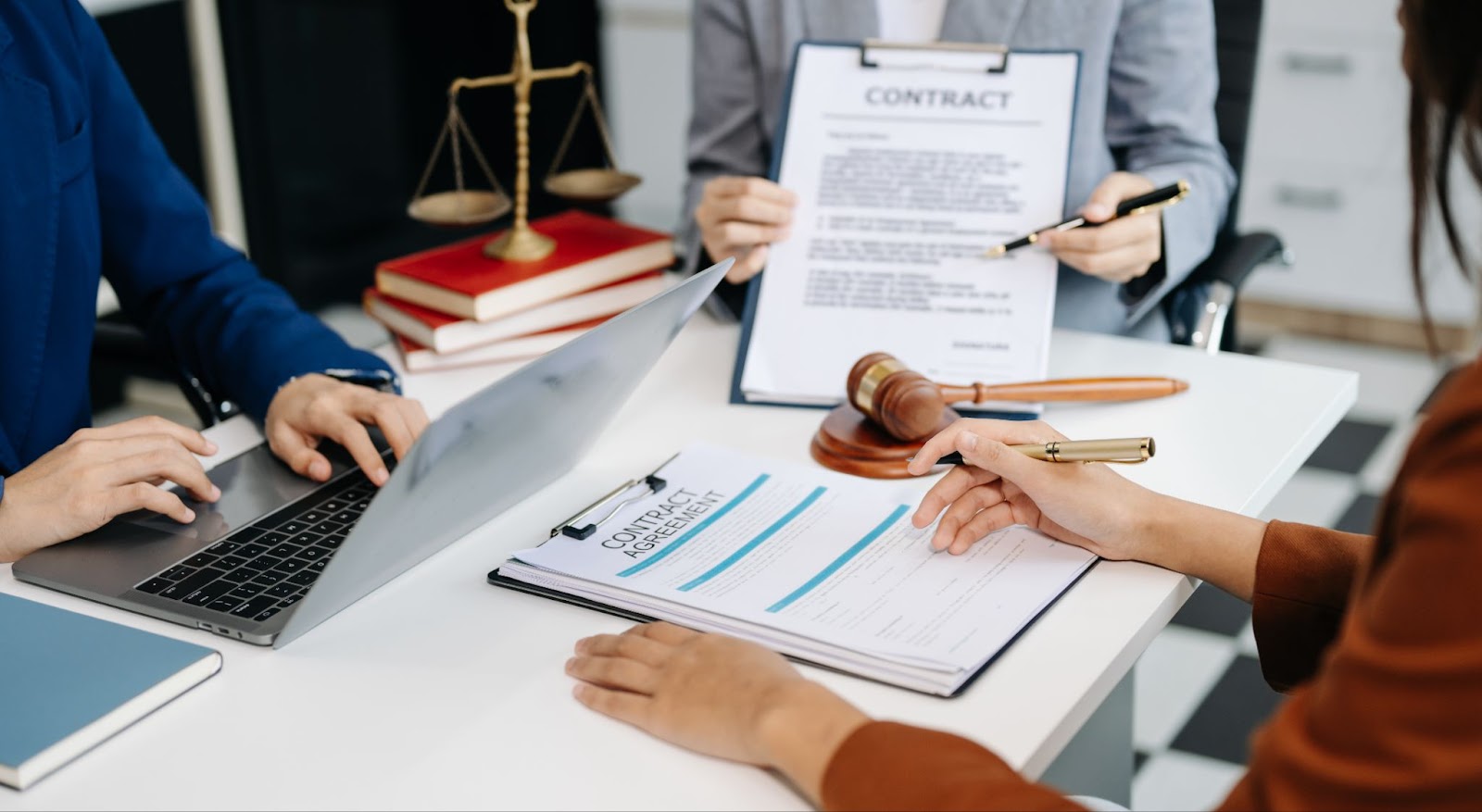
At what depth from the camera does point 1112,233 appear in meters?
1.45

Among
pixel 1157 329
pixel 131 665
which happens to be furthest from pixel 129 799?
pixel 1157 329

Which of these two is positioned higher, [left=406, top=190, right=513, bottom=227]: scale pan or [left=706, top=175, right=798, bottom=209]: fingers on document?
[left=706, top=175, right=798, bottom=209]: fingers on document

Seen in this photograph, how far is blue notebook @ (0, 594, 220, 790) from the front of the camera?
2.77ft

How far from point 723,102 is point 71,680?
1147 millimetres

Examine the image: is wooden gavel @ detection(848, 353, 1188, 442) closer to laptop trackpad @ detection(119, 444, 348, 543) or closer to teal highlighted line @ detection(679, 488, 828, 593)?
teal highlighted line @ detection(679, 488, 828, 593)

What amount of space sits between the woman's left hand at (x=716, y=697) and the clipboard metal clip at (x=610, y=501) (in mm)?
160

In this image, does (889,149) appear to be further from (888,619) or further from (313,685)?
(313,685)

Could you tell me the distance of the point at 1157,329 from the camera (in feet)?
5.89

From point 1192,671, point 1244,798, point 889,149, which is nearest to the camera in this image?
point 1244,798

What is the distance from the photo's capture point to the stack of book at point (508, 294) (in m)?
1.50

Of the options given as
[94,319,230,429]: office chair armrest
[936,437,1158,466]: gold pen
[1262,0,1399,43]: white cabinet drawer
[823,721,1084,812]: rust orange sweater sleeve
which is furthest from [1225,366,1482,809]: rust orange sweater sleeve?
[1262,0,1399,43]: white cabinet drawer

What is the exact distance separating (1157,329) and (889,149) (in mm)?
528

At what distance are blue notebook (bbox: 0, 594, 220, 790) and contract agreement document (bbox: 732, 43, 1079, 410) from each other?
0.63 metres

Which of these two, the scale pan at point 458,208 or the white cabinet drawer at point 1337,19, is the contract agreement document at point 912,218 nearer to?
the scale pan at point 458,208
